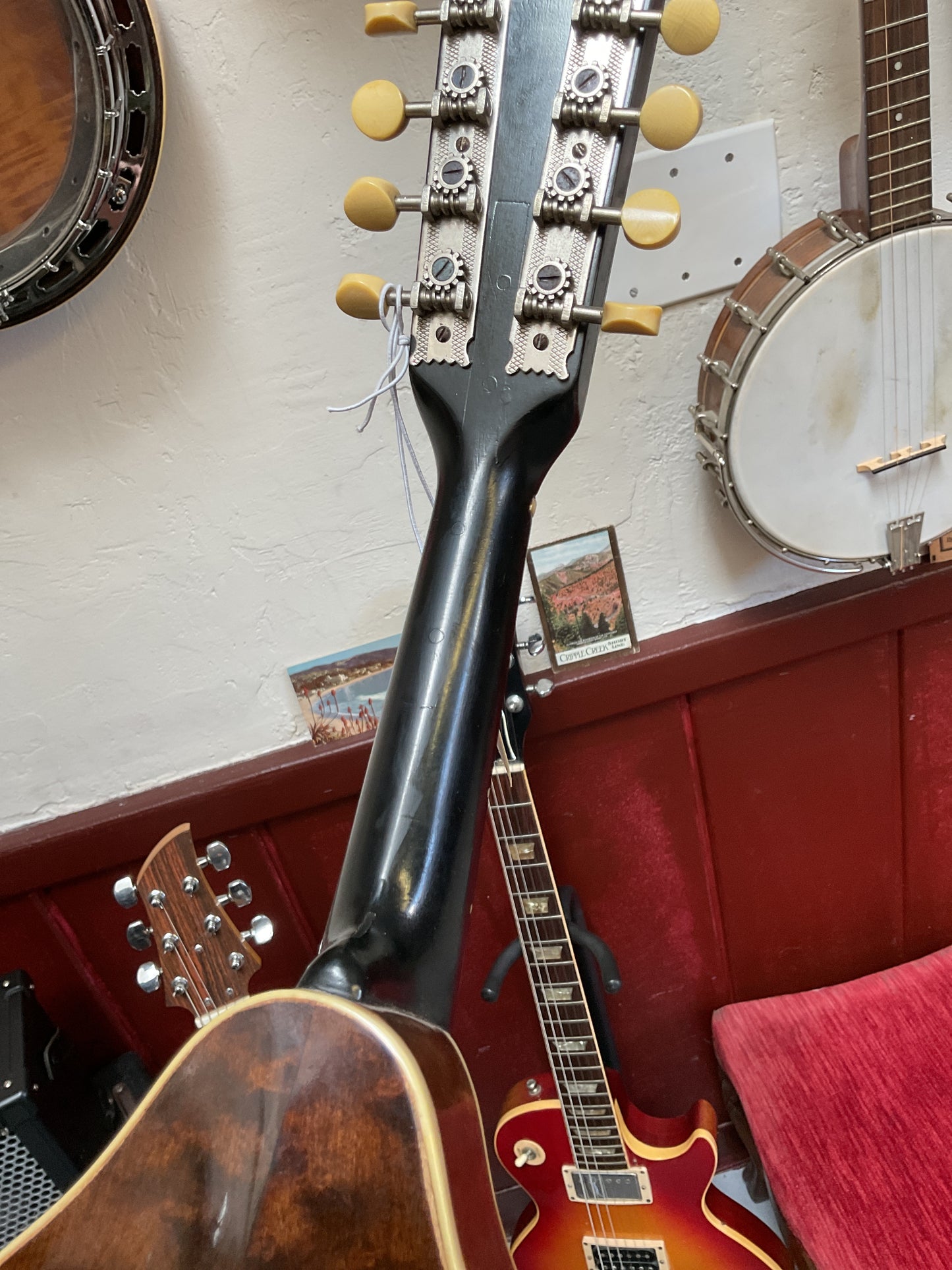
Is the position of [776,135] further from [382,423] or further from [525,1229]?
[525,1229]

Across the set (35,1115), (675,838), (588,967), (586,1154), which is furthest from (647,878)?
(35,1115)

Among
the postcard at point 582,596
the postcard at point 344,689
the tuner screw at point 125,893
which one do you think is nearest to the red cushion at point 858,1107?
the postcard at point 582,596

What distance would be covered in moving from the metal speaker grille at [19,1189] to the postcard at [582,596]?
0.74 meters

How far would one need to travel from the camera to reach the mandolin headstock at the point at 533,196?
1.35 ft

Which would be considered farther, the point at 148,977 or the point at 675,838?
the point at 675,838

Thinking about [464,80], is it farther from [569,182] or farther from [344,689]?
[344,689]

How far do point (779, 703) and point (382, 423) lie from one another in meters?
0.60

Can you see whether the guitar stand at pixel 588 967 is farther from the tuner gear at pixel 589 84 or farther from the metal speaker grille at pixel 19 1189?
the tuner gear at pixel 589 84

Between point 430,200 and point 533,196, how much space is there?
0.18 ft

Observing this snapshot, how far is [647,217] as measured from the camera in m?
0.41

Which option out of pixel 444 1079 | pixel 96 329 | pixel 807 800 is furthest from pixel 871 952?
pixel 96 329

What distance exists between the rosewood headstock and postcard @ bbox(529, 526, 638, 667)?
434 millimetres

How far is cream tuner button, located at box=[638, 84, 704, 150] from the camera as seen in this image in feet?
1.33

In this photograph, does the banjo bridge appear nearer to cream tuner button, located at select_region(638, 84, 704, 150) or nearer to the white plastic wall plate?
the white plastic wall plate
